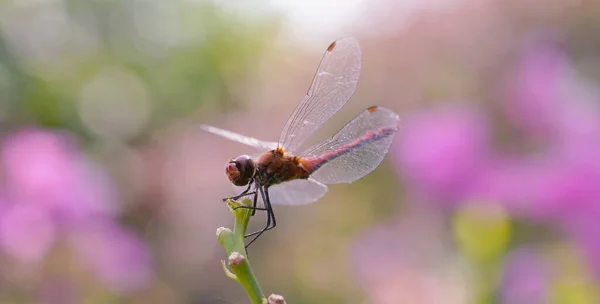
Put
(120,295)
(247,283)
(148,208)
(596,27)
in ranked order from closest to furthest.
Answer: (247,283), (120,295), (148,208), (596,27)

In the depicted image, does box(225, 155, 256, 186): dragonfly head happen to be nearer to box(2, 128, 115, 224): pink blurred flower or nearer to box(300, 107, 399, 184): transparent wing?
box(300, 107, 399, 184): transparent wing

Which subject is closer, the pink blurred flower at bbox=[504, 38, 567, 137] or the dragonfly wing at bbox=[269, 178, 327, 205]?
the dragonfly wing at bbox=[269, 178, 327, 205]

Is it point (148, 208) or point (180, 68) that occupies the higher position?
point (180, 68)

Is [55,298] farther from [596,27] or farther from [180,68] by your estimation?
[596,27]

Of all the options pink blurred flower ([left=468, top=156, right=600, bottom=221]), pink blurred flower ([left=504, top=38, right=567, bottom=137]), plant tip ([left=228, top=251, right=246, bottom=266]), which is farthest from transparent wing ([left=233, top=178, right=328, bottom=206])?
pink blurred flower ([left=504, top=38, right=567, bottom=137])

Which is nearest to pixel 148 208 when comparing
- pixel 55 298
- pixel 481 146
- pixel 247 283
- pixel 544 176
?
pixel 55 298

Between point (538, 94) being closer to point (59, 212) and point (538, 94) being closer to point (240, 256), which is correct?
point (59, 212)

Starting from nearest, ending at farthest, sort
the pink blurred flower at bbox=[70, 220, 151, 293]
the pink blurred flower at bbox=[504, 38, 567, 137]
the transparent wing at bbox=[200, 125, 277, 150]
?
1. the transparent wing at bbox=[200, 125, 277, 150]
2. the pink blurred flower at bbox=[70, 220, 151, 293]
3. the pink blurred flower at bbox=[504, 38, 567, 137]
